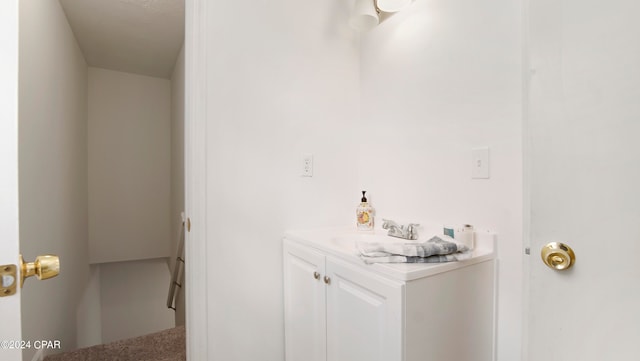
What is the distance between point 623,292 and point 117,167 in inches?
173

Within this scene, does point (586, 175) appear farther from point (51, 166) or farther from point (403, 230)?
point (51, 166)

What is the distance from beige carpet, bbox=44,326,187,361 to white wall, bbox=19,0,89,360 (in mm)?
206

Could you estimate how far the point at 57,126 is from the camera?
7.45 ft

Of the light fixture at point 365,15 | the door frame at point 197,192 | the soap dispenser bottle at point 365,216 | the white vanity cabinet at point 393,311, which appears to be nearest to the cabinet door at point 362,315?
the white vanity cabinet at point 393,311

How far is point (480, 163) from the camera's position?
118 cm

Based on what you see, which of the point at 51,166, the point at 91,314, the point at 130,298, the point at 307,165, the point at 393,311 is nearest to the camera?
the point at 393,311

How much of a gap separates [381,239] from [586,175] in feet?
2.99

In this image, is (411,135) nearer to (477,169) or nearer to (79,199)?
(477,169)

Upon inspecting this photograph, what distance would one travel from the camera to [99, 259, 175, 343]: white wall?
387cm

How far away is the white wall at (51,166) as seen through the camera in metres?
1.65

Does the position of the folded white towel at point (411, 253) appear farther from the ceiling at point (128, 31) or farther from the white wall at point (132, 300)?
the white wall at point (132, 300)

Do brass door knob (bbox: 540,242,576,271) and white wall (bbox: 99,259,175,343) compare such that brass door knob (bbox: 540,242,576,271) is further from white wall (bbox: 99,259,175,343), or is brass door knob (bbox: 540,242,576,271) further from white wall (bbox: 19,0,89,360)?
white wall (bbox: 99,259,175,343)

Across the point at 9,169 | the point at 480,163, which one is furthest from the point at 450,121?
the point at 9,169

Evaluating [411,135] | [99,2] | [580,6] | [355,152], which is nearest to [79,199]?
[99,2]
